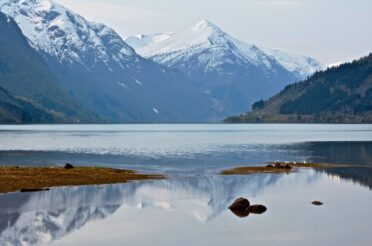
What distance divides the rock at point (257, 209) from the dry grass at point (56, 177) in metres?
28.5

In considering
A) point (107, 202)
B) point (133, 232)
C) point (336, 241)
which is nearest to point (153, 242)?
point (133, 232)

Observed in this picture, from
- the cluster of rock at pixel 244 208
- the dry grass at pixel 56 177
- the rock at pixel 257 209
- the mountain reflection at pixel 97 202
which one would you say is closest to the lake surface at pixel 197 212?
the mountain reflection at pixel 97 202

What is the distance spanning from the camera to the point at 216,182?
9819 cm

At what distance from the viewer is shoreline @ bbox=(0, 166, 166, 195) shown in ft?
277

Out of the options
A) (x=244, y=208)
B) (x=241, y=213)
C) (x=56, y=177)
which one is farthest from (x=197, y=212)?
(x=56, y=177)

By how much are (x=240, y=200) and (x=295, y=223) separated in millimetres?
10018

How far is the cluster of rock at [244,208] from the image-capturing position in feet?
228

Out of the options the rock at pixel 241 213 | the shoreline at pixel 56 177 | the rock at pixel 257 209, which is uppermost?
the shoreline at pixel 56 177

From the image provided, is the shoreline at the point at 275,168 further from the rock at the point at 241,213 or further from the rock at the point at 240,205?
the rock at the point at 241,213

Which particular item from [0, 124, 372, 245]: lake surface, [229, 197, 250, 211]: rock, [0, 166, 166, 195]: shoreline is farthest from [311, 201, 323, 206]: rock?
[0, 166, 166, 195]: shoreline

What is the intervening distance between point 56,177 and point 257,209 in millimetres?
35348

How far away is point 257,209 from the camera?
231ft

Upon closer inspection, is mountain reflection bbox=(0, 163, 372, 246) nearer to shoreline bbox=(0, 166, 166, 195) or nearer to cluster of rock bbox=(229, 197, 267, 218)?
cluster of rock bbox=(229, 197, 267, 218)

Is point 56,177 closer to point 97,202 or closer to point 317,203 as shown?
point 97,202
